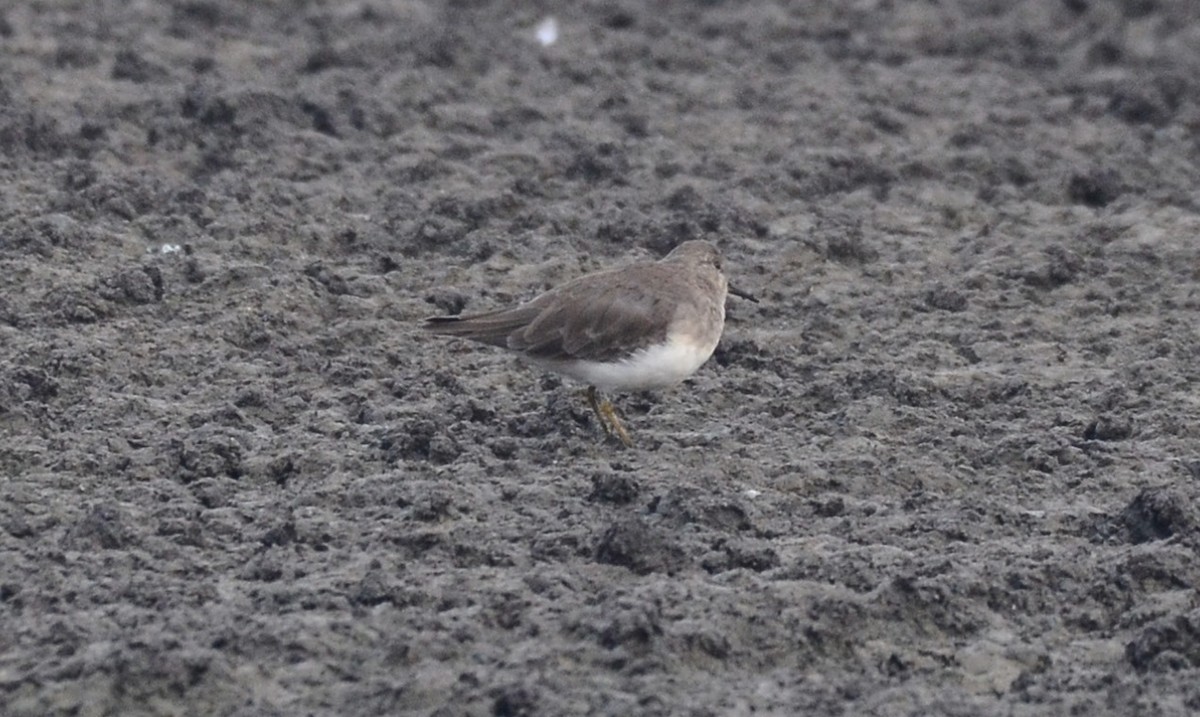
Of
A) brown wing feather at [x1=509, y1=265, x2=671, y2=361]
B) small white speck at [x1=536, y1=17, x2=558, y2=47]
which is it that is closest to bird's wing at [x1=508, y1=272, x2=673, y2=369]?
brown wing feather at [x1=509, y1=265, x2=671, y2=361]

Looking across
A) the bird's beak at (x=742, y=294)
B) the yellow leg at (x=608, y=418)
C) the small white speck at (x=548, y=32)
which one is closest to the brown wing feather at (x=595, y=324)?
the yellow leg at (x=608, y=418)

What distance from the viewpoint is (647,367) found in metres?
7.85

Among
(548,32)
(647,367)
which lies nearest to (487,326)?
(647,367)

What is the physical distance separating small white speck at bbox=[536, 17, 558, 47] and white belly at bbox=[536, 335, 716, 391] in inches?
239

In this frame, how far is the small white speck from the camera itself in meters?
13.7

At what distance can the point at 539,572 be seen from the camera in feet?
22.0

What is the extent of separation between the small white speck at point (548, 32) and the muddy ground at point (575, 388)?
17 centimetres

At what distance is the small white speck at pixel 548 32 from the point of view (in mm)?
13695

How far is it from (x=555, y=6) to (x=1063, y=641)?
29.3 ft

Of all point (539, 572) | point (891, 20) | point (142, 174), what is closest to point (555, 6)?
point (891, 20)

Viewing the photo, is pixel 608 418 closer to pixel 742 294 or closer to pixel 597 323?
pixel 597 323

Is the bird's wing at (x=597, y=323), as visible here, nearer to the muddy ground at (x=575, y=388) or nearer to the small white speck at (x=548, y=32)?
the muddy ground at (x=575, y=388)

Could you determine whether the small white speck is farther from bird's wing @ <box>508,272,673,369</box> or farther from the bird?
bird's wing @ <box>508,272,673,369</box>

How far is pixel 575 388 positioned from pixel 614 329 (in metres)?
0.77
